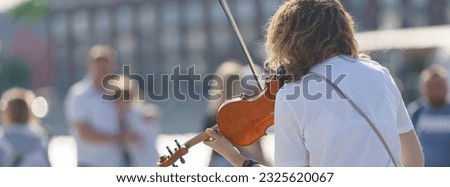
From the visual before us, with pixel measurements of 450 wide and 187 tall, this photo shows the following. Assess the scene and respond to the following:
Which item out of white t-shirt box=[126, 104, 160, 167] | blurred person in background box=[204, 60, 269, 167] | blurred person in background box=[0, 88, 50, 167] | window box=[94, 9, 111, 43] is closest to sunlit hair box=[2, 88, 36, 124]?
blurred person in background box=[0, 88, 50, 167]

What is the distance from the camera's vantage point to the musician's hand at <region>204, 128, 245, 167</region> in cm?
349

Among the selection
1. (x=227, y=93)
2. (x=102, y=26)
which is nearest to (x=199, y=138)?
(x=227, y=93)

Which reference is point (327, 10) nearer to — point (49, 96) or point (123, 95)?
point (123, 95)

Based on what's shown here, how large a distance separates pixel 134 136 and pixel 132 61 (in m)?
26.3

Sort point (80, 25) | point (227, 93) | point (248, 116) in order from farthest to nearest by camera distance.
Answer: point (80, 25), point (227, 93), point (248, 116)

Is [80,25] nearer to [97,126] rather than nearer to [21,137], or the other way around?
[21,137]

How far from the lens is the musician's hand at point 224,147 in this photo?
11.5 ft

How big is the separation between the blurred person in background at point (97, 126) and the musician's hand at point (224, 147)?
267 cm

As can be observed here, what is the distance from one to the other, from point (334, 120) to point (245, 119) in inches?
20.6

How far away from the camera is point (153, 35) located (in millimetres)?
33844

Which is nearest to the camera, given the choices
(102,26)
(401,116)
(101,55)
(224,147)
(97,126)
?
(401,116)

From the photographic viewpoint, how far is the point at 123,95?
21.5 feet

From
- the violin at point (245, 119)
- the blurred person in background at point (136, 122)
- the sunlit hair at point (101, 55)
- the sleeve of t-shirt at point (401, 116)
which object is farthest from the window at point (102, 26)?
the sleeve of t-shirt at point (401, 116)

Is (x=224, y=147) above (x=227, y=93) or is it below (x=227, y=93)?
above
